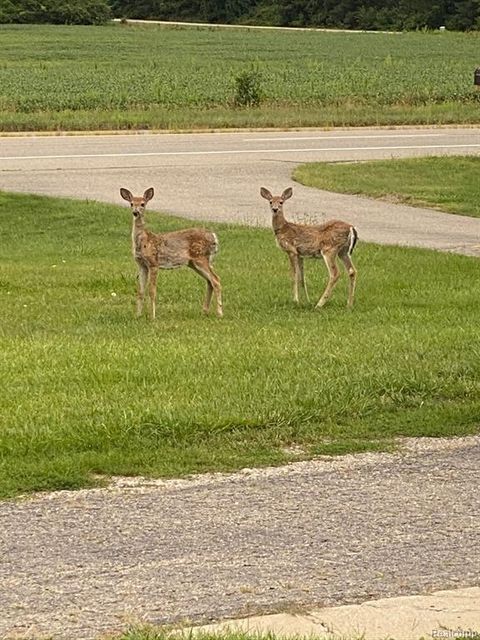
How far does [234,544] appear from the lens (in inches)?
254

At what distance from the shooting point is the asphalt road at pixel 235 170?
20.6 meters

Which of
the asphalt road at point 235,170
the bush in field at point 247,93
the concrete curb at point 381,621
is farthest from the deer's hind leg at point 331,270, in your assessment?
the bush in field at point 247,93

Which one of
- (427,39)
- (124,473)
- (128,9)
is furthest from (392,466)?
(128,9)

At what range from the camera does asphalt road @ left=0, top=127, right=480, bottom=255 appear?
67.7ft

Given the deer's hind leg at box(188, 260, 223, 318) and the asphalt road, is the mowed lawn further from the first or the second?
the asphalt road

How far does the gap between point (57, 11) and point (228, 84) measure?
210ft

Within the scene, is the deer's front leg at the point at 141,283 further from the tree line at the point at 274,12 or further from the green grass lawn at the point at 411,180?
the tree line at the point at 274,12

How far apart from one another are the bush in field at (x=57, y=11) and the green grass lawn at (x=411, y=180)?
81.5 m

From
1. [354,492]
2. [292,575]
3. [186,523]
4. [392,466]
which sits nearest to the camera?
[292,575]

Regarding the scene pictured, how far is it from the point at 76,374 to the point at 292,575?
13.2ft

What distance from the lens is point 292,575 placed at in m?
6.04

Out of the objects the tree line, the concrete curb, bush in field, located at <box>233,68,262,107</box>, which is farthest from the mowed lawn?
the tree line

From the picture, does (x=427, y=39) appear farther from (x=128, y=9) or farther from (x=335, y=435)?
(x=335, y=435)

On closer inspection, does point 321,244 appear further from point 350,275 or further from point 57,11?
point 57,11
